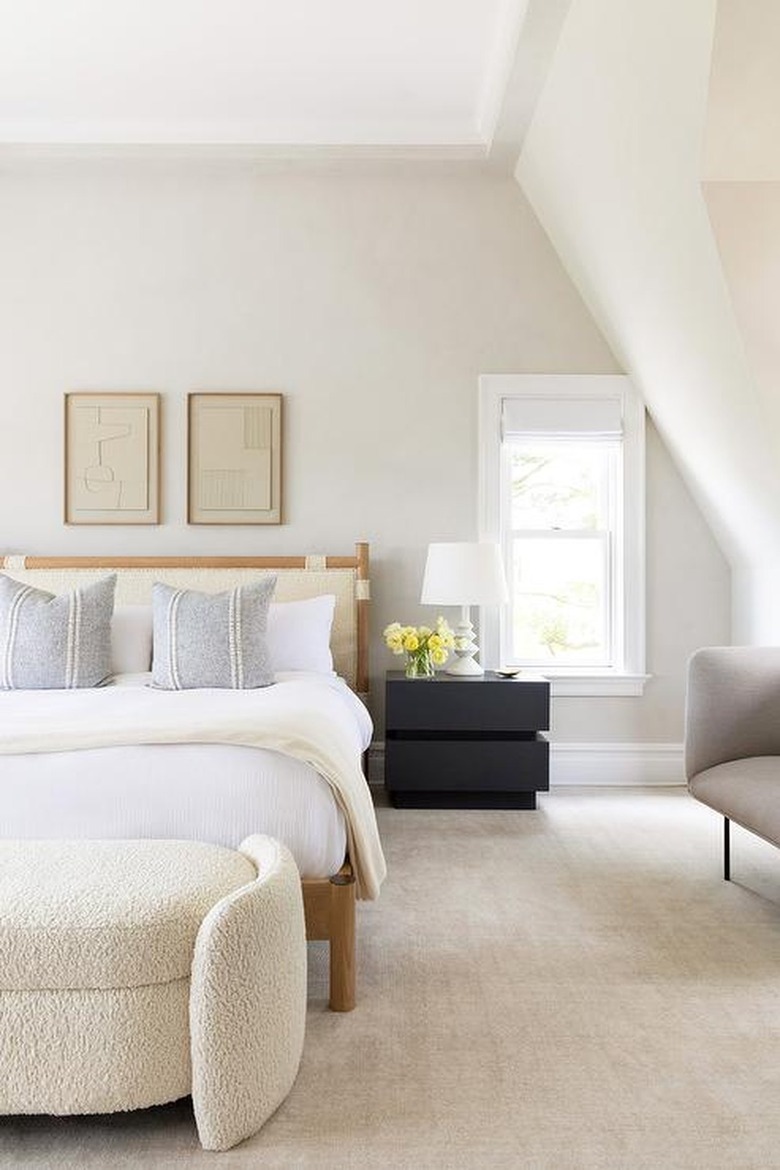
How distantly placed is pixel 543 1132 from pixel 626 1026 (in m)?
0.50

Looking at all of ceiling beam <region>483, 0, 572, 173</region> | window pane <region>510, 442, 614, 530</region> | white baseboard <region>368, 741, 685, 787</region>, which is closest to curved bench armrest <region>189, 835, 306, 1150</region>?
ceiling beam <region>483, 0, 572, 173</region>

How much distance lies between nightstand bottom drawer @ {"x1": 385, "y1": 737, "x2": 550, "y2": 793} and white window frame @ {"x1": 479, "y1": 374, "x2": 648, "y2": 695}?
630mm

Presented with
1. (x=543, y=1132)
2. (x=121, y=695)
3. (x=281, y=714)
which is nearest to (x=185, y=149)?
(x=121, y=695)

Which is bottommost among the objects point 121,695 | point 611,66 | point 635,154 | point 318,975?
point 318,975

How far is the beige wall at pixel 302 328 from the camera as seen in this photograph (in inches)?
190

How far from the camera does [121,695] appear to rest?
11.0ft

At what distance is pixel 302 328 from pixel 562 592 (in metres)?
1.80

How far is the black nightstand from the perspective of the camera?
4.36 meters

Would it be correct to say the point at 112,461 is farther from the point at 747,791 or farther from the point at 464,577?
the point at 747,791

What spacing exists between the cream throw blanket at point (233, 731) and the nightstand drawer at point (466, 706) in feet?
4.13

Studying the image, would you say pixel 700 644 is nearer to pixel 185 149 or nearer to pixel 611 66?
pixel 611 66

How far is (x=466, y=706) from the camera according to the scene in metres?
4.36

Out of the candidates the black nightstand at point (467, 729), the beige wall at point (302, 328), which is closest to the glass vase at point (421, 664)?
the black nightstand at point (467, 729)

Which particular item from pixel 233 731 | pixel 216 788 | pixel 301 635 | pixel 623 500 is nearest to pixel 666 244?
pixel 623 500
